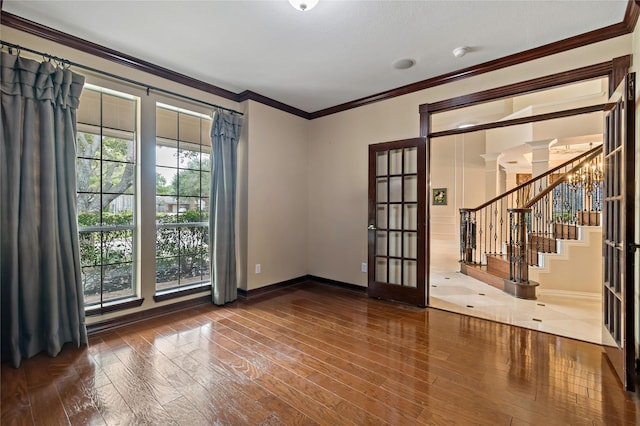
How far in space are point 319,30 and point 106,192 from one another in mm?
2650

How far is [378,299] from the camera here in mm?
3961

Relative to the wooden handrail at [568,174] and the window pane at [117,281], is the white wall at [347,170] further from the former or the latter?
the window pane at [117,281]

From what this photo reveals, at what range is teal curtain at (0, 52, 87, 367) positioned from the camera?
2.26 m

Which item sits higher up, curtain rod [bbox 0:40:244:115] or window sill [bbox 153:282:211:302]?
curtain rod [bbox 0:40:244:115]

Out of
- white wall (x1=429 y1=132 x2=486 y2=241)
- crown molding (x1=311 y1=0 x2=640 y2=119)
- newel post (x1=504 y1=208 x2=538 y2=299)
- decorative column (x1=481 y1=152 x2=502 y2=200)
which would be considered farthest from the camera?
white wall (x1=429 y1=132 x2=486 y2=241)

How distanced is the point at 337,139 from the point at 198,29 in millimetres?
2448

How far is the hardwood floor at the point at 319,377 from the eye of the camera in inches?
68.3

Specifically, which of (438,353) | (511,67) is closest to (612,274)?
(438,353)

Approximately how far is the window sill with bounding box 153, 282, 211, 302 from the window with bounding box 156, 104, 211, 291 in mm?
60

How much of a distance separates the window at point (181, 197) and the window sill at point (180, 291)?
60 mm

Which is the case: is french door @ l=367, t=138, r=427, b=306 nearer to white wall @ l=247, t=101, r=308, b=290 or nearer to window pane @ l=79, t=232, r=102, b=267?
white wall @ l=247, t=101, r=308, b=290

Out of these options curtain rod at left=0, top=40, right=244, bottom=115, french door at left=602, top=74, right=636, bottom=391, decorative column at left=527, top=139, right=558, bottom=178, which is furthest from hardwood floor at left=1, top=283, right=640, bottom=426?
decorative column at left=527, top=139, right=558, bottom=178

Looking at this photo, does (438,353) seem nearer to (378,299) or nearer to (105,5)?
(378,299)

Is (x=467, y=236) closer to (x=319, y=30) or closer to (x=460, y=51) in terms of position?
(x=460, y=51)
